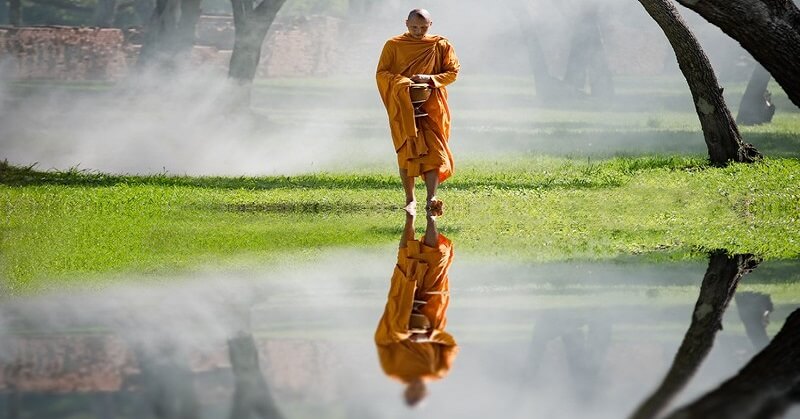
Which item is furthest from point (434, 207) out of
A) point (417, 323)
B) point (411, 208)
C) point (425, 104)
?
point (417, 323)

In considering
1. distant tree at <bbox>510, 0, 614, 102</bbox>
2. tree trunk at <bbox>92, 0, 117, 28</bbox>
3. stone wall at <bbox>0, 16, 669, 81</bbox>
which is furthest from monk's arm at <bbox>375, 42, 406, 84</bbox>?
distant tree at <bbox>510, 0, 614, 102</bbox>

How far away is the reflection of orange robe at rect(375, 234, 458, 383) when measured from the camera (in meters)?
5.67

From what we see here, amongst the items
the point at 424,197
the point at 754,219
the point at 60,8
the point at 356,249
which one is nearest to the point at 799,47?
the point at 754,219

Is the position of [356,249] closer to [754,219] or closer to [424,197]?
[754,219]

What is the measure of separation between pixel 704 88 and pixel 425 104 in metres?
4.19

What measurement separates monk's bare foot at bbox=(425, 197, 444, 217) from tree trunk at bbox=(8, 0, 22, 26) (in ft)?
40.8

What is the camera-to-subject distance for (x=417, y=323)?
22.4ft

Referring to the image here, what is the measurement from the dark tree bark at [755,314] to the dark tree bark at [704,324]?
8 cm

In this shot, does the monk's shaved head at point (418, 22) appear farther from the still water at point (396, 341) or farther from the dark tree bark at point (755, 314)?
the dark tree bark at point (755, 314)

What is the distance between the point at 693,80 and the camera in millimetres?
16531

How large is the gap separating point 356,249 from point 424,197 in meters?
4.78

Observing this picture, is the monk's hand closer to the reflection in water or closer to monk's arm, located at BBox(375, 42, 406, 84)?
monk's arm, located at BBox(375, 42, 406, 84)

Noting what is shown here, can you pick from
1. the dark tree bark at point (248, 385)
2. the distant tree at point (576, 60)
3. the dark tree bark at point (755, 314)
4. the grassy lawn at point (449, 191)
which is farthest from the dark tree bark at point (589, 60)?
the dark tree bark at point (248, 385)

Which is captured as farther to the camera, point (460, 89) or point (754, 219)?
point (460, 89)
